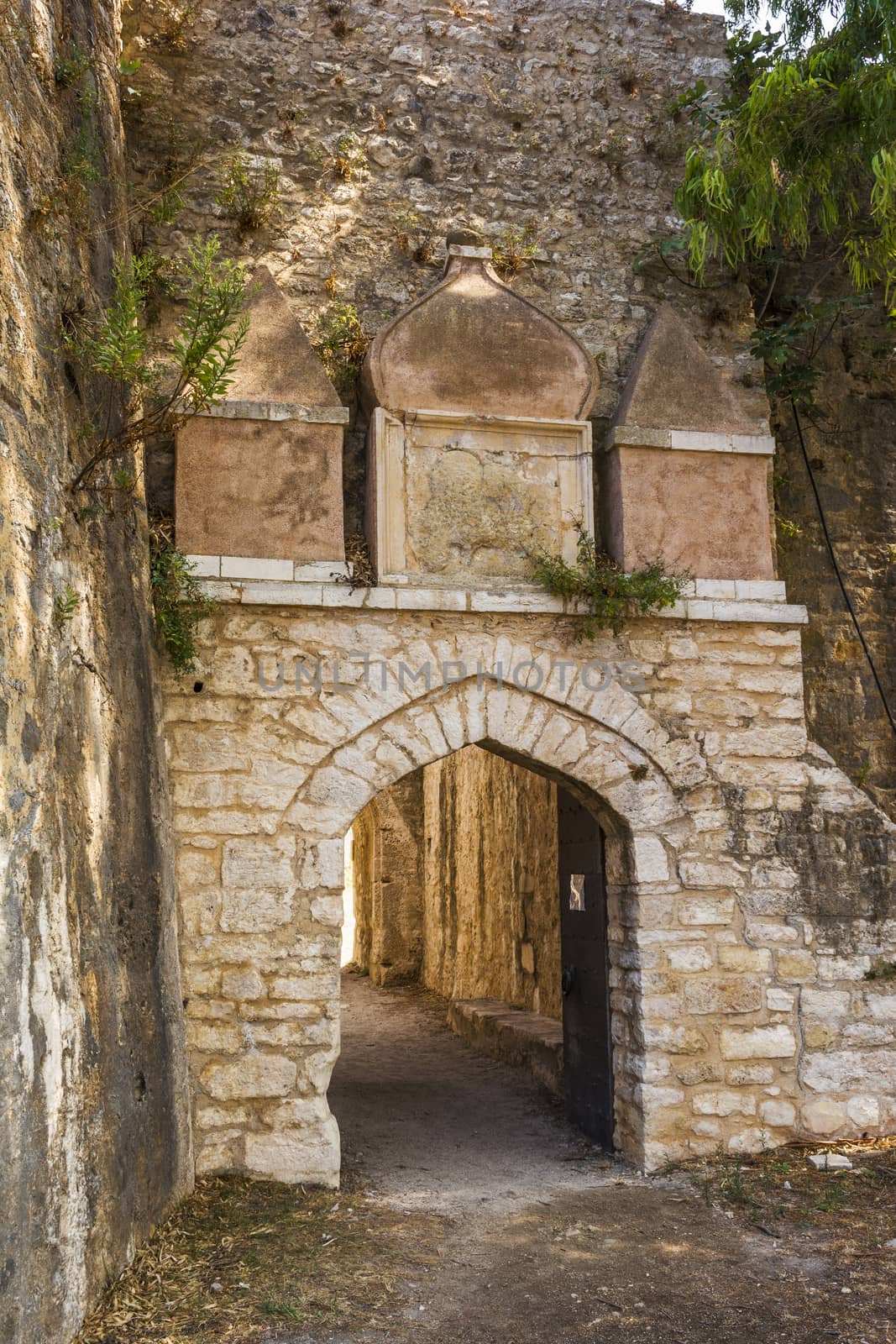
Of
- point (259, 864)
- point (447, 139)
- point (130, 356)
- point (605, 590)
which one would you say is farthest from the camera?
point (447, 139)

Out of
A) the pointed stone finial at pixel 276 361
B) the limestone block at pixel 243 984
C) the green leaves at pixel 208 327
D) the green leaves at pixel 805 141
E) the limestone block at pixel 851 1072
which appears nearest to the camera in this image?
the green leaves at pixel 208 327

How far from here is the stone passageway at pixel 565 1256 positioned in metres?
3.50

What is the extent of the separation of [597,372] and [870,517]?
194 centimetres

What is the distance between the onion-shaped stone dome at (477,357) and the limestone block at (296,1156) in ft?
10.8

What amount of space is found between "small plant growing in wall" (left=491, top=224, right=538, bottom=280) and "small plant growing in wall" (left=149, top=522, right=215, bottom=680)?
2.36m

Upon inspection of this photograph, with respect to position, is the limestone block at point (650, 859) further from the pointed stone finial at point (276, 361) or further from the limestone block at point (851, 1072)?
the pointed stone finial at point (276, 361)

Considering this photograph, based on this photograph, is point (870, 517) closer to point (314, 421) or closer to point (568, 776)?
point (568, 776)

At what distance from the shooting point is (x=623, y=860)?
545 centimetres

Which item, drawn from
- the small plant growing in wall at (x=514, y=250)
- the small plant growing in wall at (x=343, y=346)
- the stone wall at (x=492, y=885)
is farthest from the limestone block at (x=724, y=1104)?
the small plant growing in wall at (x=514, y=250)

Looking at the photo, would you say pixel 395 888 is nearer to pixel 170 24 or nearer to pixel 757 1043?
pixel 757 1043

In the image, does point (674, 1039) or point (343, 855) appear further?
point (674, 1039)

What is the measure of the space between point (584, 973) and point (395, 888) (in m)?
6.82

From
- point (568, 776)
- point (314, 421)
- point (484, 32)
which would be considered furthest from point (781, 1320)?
point (484, 32)

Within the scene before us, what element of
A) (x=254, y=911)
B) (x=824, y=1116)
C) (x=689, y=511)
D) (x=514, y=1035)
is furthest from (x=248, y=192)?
(x=514, y=1035)
